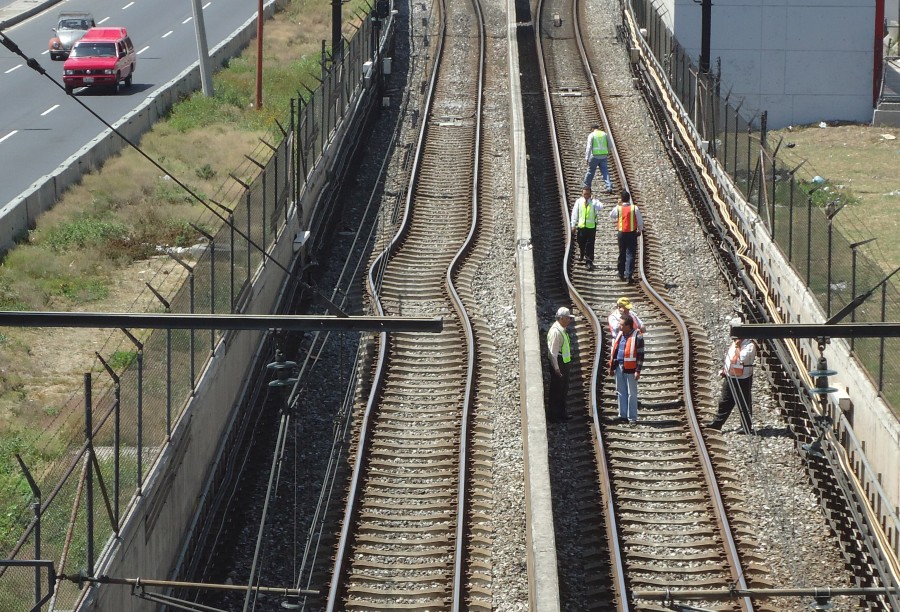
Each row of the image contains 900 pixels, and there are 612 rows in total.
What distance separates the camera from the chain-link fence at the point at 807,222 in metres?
16.8

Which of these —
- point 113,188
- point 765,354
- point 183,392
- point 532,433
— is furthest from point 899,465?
point 113,188

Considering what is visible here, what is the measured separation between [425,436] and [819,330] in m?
9.01

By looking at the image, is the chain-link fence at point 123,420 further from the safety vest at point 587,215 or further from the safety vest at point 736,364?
the safety vest at point 736,364

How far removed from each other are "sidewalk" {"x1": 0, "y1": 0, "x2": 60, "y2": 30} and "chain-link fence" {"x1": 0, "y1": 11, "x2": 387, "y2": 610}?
35383mm

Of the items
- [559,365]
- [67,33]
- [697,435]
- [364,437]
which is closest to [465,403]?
[559,365]

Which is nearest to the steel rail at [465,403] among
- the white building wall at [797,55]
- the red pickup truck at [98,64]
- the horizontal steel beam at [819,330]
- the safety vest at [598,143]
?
the safety vest at [598,143]

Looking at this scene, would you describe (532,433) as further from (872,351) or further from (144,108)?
(144,108)

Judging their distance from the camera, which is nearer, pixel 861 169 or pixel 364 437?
pixel 364 437

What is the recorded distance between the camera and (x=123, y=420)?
13.4 metres

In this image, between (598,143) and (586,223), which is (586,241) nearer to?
(586,223)

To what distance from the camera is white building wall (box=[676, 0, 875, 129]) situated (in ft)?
139

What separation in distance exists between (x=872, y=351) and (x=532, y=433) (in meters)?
4.33

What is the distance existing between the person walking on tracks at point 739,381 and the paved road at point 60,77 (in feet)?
47.0

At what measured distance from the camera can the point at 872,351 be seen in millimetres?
16500
